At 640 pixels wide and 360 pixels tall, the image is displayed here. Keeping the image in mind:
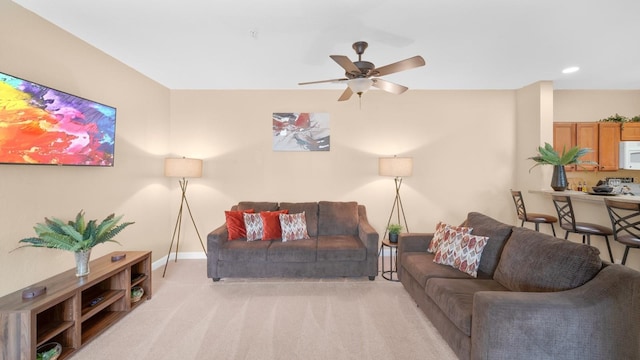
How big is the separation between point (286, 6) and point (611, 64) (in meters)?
4.28

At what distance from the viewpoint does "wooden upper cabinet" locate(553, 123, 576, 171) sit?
4.28 m

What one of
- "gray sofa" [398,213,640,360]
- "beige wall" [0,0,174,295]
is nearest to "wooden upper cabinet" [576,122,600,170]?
"gray sofa" [398,213,640,360]

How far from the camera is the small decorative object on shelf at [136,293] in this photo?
8.55ft

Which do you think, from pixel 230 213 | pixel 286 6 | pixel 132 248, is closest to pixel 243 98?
pixel 230 213

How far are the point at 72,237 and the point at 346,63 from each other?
2722 mm

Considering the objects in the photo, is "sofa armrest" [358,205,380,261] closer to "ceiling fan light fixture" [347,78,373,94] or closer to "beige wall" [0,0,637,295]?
"beige wall" [0,0,637,295]

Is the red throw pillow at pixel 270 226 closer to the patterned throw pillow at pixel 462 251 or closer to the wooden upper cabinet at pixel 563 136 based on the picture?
the patterned throw pillow at pixel 462 251

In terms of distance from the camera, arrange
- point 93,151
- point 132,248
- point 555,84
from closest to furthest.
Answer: point 93,151, point 132,248, point 555,84

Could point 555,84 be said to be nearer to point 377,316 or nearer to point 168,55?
point 377,316

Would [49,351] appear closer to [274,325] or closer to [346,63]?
[274,325]

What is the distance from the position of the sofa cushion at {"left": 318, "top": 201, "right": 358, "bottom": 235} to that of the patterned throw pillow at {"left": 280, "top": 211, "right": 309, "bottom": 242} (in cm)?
33

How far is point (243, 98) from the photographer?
13.6ft

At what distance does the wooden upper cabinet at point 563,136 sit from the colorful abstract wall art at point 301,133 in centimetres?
390

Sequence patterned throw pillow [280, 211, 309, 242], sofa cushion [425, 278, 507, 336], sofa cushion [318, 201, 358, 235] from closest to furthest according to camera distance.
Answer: sofa cushion [425, 278, 507, 336] → patterned throw pillow [280, 211, 309, 242] → sofa cushion [318, 201, 358, 235]
